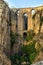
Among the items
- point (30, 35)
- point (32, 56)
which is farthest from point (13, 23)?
point (32, 56)

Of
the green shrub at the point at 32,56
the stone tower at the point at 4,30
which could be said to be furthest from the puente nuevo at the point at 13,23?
the green shrub at the point at 32,56

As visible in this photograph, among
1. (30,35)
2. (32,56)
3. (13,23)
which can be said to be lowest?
(32,56)

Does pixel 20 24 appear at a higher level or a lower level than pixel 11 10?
lower

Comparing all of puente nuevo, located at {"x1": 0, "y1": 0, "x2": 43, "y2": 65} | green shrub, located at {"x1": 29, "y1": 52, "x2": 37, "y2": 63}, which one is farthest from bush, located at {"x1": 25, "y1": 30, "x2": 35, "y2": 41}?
green shrub, located at {"x1": 29, "y1": 52, "x2": 37, "y2": 63}

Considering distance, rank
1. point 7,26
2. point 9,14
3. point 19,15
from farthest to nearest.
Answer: point 19,15
point 9,14
point 7,26

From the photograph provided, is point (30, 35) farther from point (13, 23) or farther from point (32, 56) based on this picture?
point (32, 56)

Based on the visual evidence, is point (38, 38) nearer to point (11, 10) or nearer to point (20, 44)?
point (20, 44)

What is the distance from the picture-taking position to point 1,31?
3591cm

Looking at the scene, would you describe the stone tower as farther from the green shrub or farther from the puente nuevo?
the green shrub

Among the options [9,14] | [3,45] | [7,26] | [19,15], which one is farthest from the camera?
[19,15]

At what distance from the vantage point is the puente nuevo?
35906 mm

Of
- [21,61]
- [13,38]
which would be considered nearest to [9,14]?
[13,38]

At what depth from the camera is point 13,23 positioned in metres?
40.8

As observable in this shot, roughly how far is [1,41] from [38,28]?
7.95m
